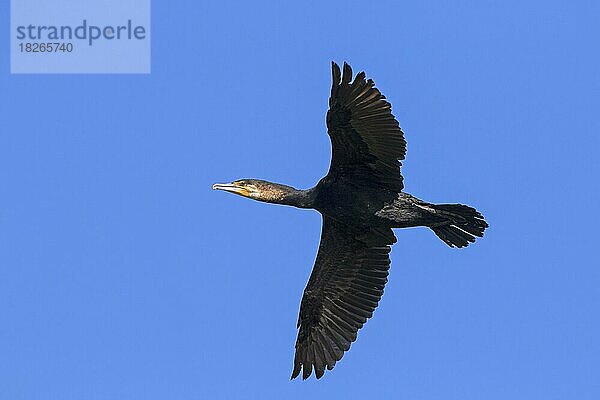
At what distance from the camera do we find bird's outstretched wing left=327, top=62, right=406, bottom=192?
13.1 meters

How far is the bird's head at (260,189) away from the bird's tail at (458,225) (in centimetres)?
207

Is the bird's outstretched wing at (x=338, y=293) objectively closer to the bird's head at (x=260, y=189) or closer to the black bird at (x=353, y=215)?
the black bird at (x=353, y=215)

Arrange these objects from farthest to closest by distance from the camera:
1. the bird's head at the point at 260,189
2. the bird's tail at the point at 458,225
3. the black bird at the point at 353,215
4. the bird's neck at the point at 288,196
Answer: the bird's head at the point at 260,189
the bird's neck at the point at 288,196
the bird's tail at the point at 458,225
the black bird at the point at 353,215

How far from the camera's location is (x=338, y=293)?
608 inches

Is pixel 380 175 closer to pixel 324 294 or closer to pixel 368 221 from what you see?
pixel 368 221

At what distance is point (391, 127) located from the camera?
13.3 meters

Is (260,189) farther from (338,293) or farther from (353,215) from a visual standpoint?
(338,293)

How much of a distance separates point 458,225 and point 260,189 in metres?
2.71

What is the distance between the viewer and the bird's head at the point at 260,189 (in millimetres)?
14422

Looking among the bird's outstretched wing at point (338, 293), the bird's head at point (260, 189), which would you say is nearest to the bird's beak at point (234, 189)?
the bird's head at point (260, 189)

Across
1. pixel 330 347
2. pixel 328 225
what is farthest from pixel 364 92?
pixel 330 347

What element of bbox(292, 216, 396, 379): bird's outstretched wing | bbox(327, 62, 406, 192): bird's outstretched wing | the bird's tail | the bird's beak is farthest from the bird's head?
the bird's tail

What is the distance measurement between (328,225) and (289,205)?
1030 millimetres

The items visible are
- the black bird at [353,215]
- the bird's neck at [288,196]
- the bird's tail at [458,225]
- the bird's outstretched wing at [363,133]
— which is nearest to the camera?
the bird's outstretched wing at [363,133]
